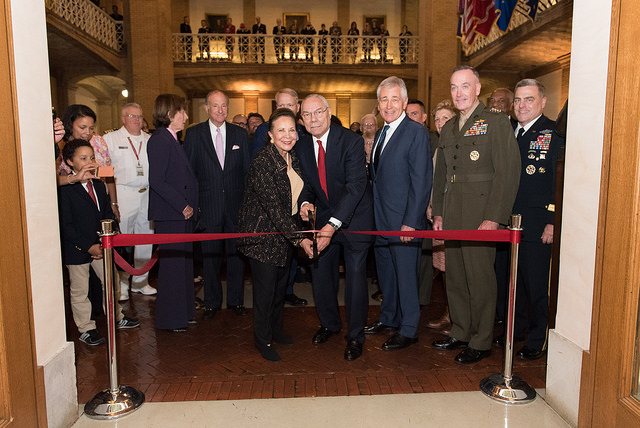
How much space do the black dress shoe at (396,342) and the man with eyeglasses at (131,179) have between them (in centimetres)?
286

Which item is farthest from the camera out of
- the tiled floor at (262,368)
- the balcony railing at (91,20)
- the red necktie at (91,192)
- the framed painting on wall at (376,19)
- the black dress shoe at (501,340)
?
the framed painting on wall at (376,19)

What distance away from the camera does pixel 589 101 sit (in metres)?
2.42

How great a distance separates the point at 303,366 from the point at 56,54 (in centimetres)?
1488

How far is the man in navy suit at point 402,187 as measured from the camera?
3.59 metres

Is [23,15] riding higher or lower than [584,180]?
higher

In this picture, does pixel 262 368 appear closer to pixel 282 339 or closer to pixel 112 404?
pixel 282 339

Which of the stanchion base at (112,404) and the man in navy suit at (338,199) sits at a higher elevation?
the man in navy suit at (338,199)

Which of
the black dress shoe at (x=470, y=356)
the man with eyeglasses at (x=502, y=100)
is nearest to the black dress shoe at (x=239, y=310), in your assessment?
the black dress shoe at (x=470, y=356)

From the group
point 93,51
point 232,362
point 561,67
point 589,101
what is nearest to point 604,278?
point 589,101

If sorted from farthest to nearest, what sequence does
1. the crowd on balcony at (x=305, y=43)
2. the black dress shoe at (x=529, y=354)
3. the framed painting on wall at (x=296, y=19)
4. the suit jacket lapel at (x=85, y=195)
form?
the framed painting on wall at (x=296, y=19) < the crowd on balcony at (x=305, y=43) < the suit jacket lapel at (x=85, y=195) < the black dress shoe at (x=529, y=354)

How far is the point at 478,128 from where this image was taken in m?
3.32

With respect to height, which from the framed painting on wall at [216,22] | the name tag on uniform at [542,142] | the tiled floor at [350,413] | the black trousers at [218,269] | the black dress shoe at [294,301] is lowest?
the black dress shoe at [294,301]

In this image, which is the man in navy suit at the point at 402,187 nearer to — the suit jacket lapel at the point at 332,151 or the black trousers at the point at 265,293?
the suit jacket lapel at the point at 332,151

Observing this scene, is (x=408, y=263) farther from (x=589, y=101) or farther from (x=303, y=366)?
(x=589, y=101)
